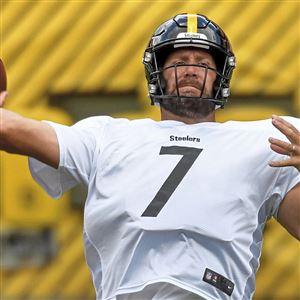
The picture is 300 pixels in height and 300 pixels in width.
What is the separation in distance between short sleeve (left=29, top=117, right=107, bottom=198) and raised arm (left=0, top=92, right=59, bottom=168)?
0.04 meters

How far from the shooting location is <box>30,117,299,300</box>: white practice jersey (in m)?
3.19

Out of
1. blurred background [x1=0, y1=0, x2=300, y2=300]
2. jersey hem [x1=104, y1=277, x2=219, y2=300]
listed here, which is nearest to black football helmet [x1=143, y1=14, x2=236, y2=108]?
jersey hem [x1=104, y1=277, x2=219, y2=300]

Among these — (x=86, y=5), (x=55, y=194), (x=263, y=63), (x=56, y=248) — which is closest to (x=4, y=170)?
(x=56, y=248)

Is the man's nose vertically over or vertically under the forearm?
over

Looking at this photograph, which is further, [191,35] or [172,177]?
[191,35]

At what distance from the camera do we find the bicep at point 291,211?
331 cm

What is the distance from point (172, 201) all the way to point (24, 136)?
43 centimetres

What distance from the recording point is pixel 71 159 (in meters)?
3.25

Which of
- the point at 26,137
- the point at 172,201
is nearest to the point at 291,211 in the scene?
the point at 172,201

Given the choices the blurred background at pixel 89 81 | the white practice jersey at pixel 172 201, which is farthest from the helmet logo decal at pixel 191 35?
the blurred background at pixel 89 81

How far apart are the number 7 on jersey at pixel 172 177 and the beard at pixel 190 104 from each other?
0.48ft

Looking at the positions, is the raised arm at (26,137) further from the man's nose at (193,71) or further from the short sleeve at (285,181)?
the short sleeve at (285,181)

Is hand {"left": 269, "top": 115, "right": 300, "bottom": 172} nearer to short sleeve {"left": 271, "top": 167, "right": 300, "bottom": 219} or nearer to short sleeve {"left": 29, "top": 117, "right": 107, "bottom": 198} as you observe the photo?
short sleeve {"left": 271, "top": 167, "right": 300, "bottom": 219}

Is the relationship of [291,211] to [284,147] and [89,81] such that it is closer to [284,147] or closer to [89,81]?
[284,147]
